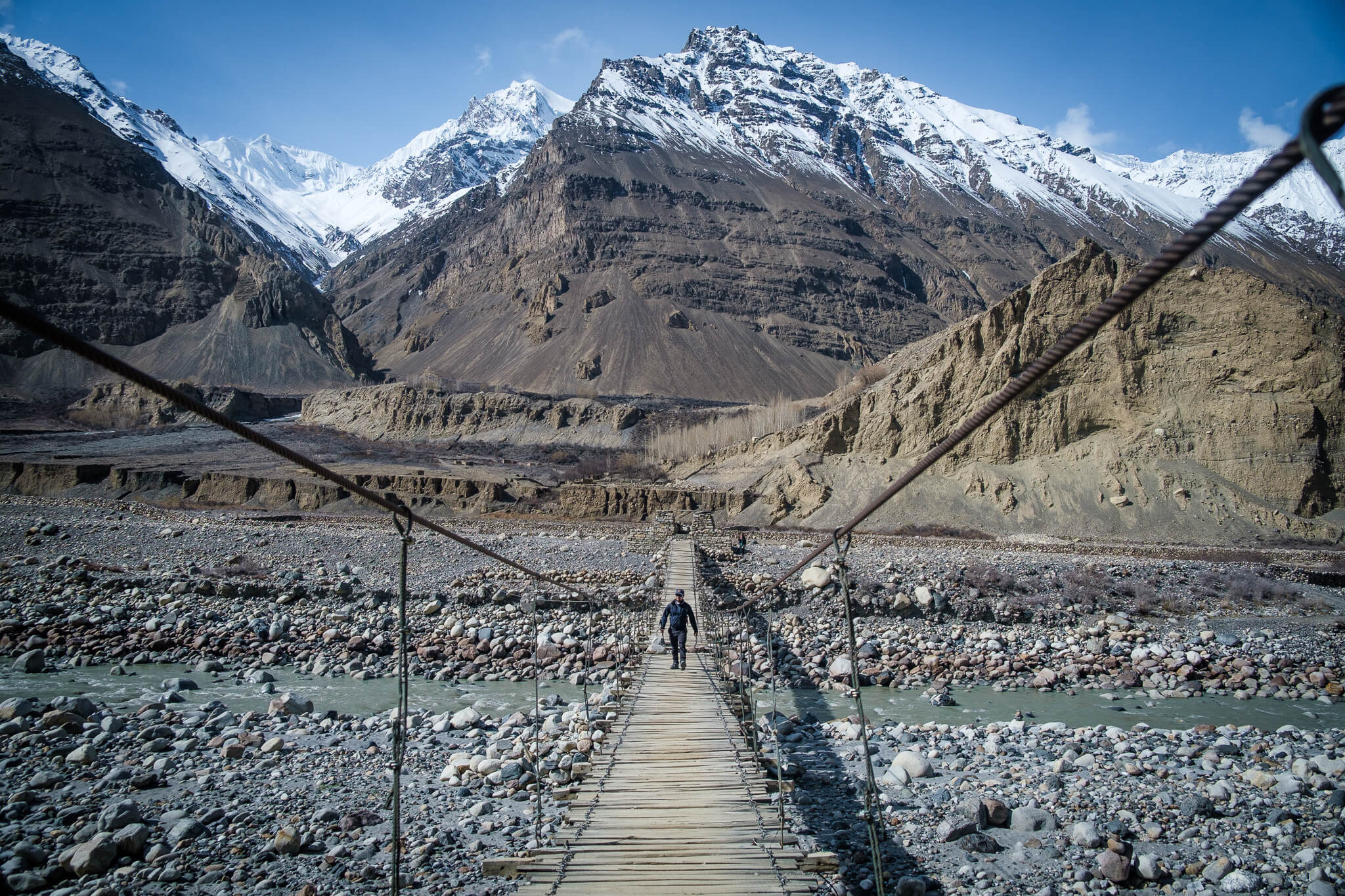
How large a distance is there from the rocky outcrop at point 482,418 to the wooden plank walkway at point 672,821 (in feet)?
173

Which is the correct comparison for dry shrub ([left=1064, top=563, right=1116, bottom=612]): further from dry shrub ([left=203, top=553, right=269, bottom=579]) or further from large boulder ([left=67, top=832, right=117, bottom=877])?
dry shrub ([left=203, top=553, right=269, bottom=579])

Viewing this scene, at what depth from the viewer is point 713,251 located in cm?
11456

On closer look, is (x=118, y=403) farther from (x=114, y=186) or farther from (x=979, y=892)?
(x=979, y=892)

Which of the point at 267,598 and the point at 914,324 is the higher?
the point at 914,324

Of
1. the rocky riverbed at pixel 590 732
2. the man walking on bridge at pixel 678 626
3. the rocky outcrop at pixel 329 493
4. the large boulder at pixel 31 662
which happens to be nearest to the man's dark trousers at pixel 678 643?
the man walking on bridge at pixel 678 626

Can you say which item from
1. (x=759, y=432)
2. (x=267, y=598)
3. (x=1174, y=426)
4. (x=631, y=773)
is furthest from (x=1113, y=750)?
(x=759, y=432)

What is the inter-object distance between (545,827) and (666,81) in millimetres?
192163

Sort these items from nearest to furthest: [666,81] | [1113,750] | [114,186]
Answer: [1113,750] < [114,186] < [666,81]

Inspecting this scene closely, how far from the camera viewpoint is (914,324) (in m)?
119

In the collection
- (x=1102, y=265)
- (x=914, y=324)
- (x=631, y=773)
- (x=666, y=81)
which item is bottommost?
(x=631, y=773)

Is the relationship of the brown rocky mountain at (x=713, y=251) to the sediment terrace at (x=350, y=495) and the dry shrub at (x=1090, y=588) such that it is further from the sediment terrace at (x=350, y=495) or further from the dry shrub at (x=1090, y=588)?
the dry shrub at (x=1090, y=588)

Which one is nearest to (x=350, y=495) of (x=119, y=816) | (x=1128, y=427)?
(x=119, y=816)

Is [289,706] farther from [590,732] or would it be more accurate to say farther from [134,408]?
[134,408]

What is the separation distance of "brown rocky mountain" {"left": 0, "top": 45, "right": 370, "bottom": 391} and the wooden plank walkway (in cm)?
9141
